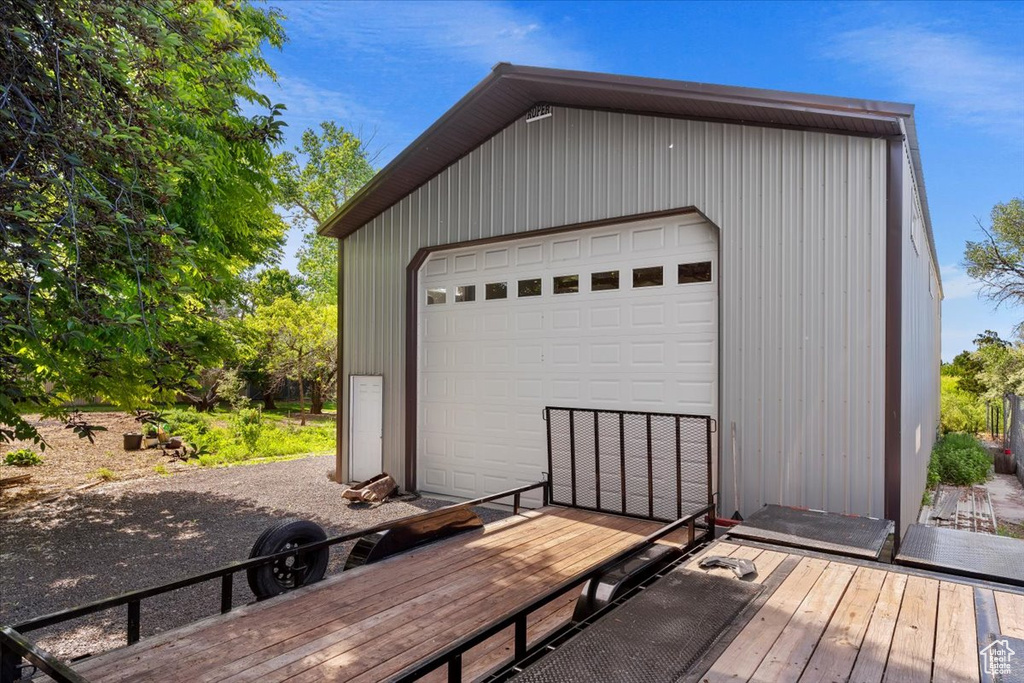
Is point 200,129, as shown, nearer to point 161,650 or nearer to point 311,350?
point 161,650

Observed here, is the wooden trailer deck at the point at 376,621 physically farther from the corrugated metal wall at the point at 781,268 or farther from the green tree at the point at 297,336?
the green tree at the point at 297,336

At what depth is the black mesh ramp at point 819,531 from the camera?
12.5 feet

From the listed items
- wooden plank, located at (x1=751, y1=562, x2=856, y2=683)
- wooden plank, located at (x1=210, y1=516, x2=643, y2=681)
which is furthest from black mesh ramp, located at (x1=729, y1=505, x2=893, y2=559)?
wooden plank, located at (x1=210, y1=516, x2=643, y2=681)

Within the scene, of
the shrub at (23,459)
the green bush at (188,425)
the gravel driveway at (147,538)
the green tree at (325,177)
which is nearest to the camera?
the gravel driveway at (147,538)

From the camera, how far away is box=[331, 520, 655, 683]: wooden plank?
2623 mm

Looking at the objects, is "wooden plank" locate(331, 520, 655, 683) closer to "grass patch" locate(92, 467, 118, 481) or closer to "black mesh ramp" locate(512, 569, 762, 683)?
"black mesh ramp" locate(512, 569, 762, 683)

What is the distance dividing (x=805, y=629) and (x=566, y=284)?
15.5 ft

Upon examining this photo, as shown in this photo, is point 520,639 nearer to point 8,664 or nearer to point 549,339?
point 8,664

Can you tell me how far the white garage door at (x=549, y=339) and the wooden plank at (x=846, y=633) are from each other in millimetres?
2574

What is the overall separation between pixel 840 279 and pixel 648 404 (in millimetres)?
2154

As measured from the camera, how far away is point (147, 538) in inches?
245

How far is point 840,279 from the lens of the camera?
5.02 meters

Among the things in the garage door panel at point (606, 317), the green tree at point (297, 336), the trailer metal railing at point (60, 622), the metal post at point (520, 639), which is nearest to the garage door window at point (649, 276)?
the garage door panel at point (606, 317)

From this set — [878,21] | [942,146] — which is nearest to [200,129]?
[878,21]
